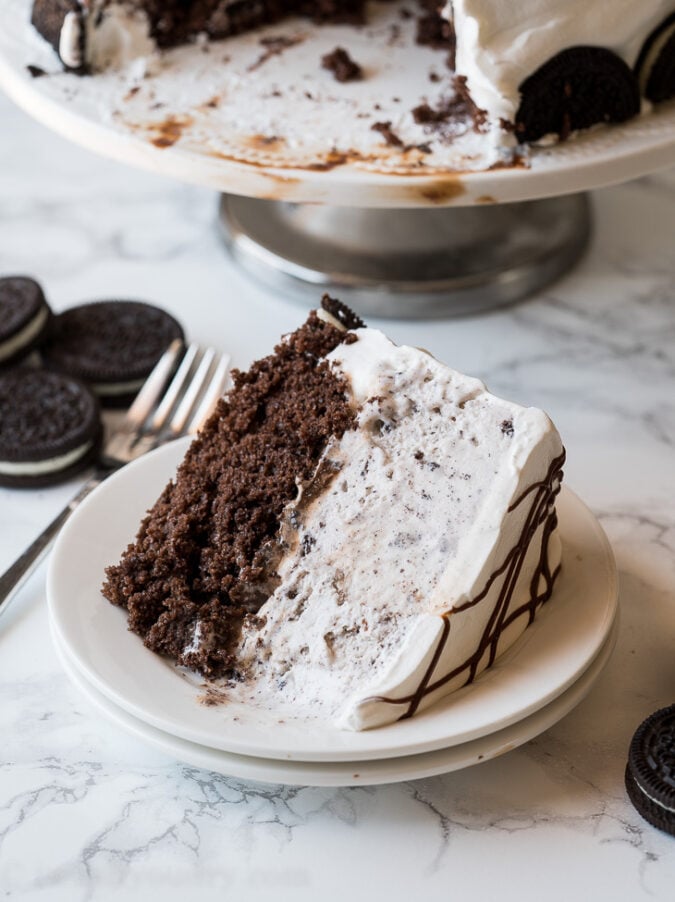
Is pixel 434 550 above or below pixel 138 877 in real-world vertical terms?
above

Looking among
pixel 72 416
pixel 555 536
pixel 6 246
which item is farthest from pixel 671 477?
pixel 6 246

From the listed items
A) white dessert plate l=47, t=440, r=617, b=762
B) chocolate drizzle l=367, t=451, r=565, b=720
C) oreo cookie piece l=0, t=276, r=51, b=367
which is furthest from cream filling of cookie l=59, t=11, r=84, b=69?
chocolate drizzle l=367, t=451, r=565, b=720

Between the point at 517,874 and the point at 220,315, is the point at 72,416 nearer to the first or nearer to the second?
the point at 220,315

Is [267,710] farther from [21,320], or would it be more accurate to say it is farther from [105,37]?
[105,37]

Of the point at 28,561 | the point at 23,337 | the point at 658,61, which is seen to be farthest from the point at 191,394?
the point at 658,61

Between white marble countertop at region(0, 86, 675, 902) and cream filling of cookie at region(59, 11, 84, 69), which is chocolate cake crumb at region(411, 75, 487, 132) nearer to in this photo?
white marble countertop at region(0, 86, 675, 902)
